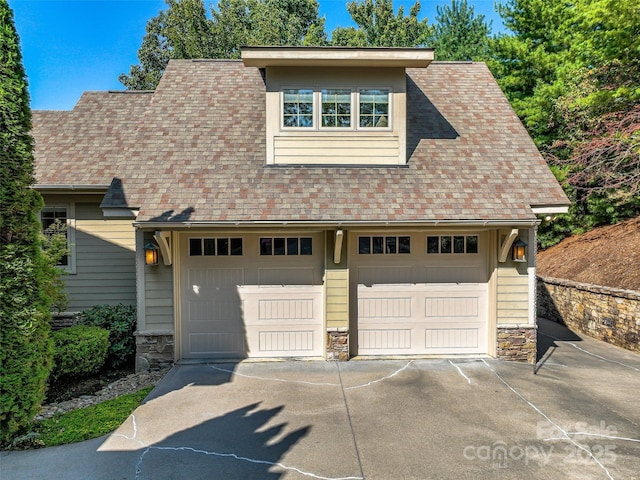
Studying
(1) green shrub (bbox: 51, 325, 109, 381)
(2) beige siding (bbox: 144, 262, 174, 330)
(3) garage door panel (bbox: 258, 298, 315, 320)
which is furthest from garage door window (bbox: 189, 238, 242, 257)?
(1) green shrub (bbox: 51, 325, 109, 381)

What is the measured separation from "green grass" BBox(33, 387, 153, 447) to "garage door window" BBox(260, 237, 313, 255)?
2930 millimetres

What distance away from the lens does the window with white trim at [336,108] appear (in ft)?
23.1

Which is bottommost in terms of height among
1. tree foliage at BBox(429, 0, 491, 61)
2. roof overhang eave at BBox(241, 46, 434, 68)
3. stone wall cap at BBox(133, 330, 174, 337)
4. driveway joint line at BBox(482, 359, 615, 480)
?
driveway joint line at BBox(482, 359, 615, 480)

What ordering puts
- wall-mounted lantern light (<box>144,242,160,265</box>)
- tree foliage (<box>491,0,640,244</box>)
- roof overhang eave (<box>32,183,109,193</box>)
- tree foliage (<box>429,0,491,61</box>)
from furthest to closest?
1. tree foliage (<box>429,0,491,61</box>)
2. tree foliage (<box>491,0,640,244</box>)
3. roof overhang eave (<box>32,183,109,193</box>)
4. wall-mounted lantern light (<box>144,242,160,265</box>)

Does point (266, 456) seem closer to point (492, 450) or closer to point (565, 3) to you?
point (492, 450)

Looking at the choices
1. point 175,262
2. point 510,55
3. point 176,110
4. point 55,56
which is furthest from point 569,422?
point 55,56

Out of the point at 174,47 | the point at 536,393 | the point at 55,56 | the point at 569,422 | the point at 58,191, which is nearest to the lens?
the point at 569,422

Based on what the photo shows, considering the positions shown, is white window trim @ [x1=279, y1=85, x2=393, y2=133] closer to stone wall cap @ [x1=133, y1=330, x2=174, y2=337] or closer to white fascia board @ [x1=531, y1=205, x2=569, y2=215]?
white fascia board @ [x1=531, y1=205, x2=569, y2=215]

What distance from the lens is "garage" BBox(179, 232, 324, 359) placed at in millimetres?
6602

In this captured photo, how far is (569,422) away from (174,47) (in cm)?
2536

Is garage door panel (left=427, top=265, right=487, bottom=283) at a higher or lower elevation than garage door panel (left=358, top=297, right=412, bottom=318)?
higher

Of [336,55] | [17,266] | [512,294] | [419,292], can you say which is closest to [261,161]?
[336,55]

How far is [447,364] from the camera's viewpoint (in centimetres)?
650

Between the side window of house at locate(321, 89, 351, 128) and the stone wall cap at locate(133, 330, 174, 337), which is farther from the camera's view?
the side window of house at locate(321, 89, 351, 128)
